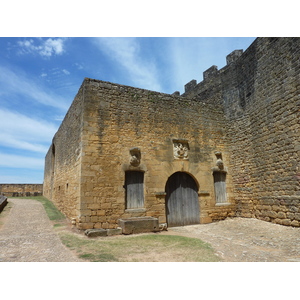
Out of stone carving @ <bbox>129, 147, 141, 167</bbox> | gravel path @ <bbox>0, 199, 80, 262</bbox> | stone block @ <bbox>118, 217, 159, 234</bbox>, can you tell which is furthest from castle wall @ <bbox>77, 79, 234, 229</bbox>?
gravel path @ <bbox>0, 199, 80, 262</bbox>

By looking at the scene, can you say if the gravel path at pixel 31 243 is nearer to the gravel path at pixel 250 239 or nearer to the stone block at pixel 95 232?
the stone block at pixel 95 232

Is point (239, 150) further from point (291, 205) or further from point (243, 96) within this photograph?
point (291, 205)

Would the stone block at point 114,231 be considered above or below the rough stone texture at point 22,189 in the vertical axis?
below

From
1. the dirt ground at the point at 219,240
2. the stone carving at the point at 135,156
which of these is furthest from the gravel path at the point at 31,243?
the stone carving at the point at 135,156

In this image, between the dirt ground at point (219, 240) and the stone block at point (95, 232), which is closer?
the dirt ground at point (219, 240)

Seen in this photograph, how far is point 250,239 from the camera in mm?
6293

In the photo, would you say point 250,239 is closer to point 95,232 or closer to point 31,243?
point 95,232

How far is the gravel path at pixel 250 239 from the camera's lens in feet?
15.3

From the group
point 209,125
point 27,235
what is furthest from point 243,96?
point 27,235

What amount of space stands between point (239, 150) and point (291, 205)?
10.2ft

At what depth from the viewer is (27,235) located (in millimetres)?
6516

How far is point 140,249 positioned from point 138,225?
6.58 ft

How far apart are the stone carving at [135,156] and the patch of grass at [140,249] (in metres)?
2.49

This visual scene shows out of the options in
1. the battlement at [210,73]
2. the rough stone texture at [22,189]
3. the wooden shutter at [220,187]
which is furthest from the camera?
the rough stone texture at [22,189]
